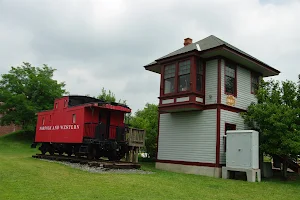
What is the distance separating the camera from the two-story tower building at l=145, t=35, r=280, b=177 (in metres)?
14.9

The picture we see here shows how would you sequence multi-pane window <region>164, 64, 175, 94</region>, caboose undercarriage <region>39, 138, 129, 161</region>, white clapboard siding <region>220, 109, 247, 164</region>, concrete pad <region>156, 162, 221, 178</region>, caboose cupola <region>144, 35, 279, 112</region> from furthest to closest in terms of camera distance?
multi-pane window <region>164, 64, 175, 94</region> → caboose undercarriage <region>39, 138, 129, 161</region> → caboose cupola <region>144, 35, 279, 112</region> → white clapboard siding <region>220, 109, 247, 164</region> → concrete pad <region>156, 162, 221, 178</region>

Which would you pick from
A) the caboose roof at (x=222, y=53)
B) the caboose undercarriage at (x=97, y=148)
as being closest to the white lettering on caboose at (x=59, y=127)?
the caboose undercarriage at (x=97, y=148)

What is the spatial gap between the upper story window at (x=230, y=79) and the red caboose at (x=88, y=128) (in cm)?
571

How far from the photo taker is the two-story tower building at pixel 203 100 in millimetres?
14898

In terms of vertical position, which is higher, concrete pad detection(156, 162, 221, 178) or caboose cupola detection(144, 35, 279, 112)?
caboose cupola detection(144, 35, 279, 112)

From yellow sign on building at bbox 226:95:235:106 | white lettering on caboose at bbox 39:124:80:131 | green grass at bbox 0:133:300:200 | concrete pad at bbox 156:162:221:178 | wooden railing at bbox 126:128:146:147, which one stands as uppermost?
yellow sign on building at bbox 226:95:235:106

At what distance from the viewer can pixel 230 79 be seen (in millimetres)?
15953

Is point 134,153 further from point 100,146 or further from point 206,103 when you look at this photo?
point 206,103

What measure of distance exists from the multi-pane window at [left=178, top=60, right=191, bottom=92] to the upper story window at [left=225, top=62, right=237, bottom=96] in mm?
1975

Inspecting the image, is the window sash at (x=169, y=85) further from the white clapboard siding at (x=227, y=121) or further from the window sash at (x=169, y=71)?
the white clapboard siding at (x=227, y=121)

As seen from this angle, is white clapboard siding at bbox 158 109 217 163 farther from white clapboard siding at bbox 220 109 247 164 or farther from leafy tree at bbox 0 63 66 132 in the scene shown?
leafy tree at bbox 0 63 66 132

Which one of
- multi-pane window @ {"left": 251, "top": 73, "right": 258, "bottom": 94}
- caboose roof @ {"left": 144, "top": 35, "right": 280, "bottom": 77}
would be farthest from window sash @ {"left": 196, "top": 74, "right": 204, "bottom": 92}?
multi-pane window @ {"left": 251, "top": 73, "right": 258, "bottom": 94}

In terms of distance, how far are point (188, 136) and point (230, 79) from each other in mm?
3705

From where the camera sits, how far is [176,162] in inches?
640
